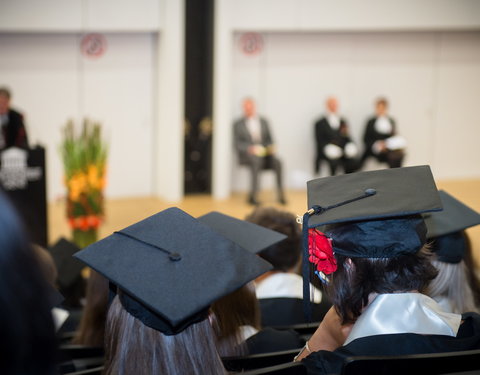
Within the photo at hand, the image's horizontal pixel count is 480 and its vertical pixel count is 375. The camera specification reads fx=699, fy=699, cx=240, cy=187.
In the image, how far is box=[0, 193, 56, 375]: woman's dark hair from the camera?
871 millimetres

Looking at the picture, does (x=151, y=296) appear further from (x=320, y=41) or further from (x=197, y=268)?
(x=320, y=41)

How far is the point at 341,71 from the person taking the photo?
1184cm

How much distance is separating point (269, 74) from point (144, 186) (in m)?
2.75

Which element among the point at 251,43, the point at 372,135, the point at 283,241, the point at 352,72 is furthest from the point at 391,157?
the point at 283,241

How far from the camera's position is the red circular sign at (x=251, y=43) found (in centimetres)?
1125

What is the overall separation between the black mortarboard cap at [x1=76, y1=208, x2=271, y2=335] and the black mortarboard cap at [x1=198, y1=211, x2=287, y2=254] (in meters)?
0.73

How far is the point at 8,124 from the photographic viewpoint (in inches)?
345

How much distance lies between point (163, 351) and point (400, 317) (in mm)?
731

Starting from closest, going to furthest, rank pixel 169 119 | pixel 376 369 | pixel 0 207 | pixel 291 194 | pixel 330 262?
1. pixel 0 207
2. pixel 376 369
3. pixel 330 262
4. pixel 169 119
5. pixel 291 194

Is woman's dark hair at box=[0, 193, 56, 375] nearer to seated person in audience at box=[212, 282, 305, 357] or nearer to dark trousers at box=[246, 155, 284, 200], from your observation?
seated person in audience at box=[212, 282, 305, 357]

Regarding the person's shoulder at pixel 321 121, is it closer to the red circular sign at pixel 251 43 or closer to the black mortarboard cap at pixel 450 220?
the red circular sign at pixel 251 43

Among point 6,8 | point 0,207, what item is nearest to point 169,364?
point 0,207

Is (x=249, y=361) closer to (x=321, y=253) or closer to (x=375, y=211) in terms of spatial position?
(x=321, y=253)

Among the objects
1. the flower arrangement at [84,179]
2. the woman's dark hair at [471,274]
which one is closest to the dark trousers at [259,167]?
the flower arrangement at [84,179]
